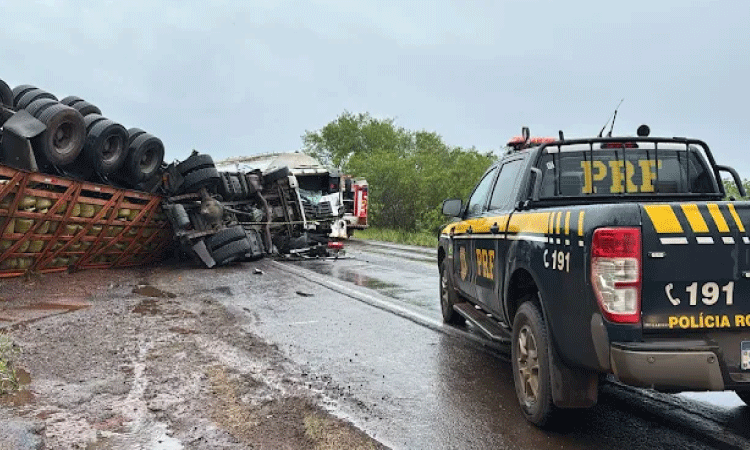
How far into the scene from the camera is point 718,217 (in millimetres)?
3182

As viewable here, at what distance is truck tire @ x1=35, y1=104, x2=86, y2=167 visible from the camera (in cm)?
966

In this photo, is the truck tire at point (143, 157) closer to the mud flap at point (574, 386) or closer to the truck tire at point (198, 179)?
the truck tire at point (198, 179)

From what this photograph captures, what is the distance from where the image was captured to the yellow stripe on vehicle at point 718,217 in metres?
3.15

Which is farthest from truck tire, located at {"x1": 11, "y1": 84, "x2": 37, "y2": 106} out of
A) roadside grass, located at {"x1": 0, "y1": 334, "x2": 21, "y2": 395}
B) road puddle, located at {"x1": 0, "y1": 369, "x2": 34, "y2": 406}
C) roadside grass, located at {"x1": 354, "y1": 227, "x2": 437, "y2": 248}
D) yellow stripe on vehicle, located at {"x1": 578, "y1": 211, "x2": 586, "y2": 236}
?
roadside grass, located at {"x1": 354, "y1": 227, "x2": 437, "y2": 248}

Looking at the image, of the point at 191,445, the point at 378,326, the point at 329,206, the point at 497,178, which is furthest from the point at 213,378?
the point at 329,206

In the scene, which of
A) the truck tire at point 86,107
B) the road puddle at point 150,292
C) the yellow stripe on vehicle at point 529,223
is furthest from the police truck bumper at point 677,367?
the truck tire at point 86,107

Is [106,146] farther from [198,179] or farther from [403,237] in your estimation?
[403,237]

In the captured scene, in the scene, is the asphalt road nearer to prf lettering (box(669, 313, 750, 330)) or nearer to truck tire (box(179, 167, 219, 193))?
prf lettering (box(669, 313, 750, 330))

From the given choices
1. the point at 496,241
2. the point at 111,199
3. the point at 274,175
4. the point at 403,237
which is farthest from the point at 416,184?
the point at 496,241

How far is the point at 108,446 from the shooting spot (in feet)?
11.8

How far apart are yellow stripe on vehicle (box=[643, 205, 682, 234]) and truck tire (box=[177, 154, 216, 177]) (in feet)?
36.8

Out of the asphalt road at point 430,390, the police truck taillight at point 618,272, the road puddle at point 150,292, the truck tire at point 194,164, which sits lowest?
the asphalt road at point 430,390

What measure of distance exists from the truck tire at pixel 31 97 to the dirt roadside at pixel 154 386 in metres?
3.81

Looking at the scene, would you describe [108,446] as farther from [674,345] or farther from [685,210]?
[685,210]
